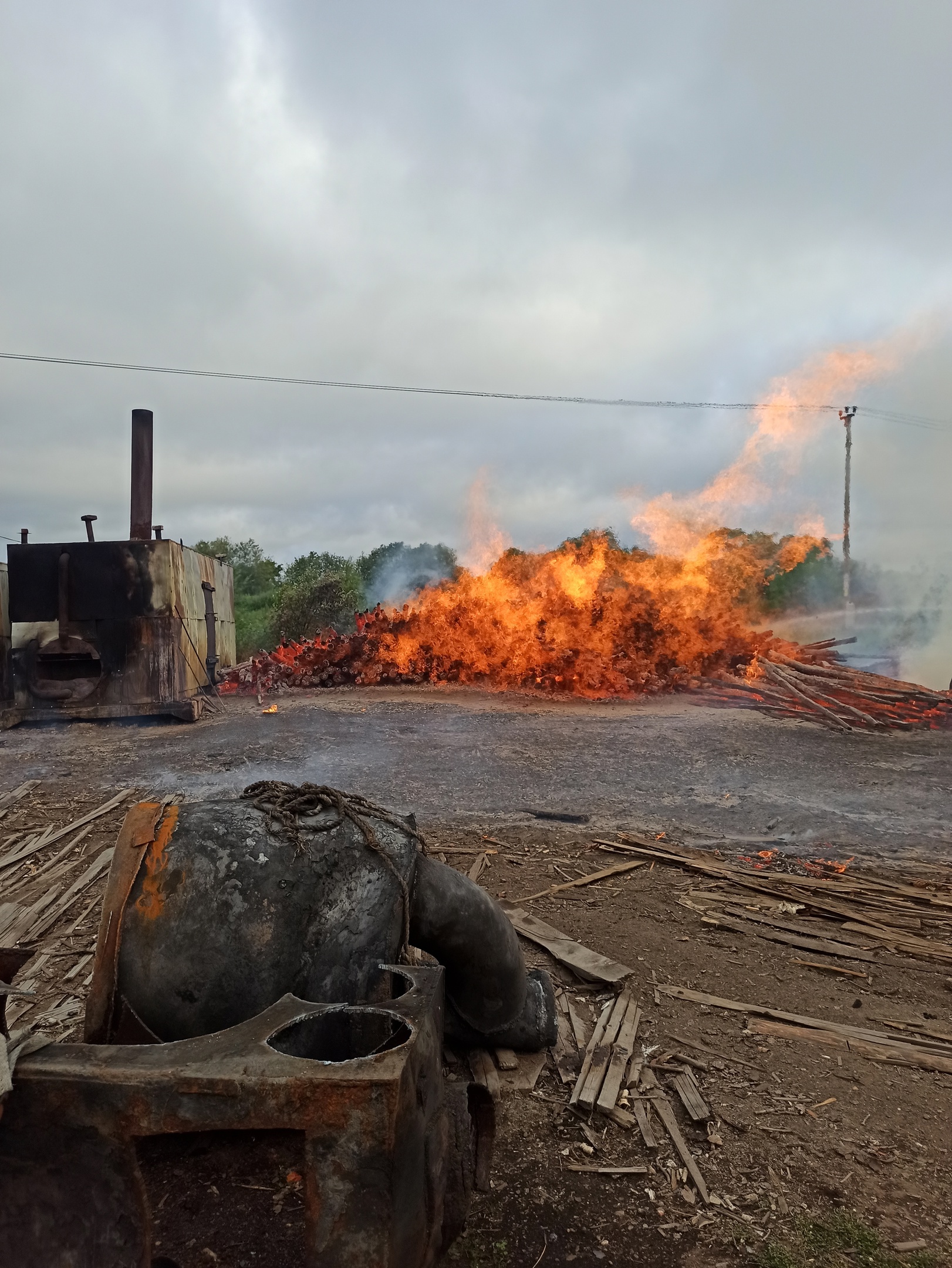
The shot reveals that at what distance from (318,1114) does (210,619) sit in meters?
15.3

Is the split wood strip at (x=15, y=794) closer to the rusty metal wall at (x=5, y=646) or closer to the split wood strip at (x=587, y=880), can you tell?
the rusty metal wall at (x=5, y=646)

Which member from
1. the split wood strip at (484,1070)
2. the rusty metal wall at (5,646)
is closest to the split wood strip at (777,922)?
the split wood strip at (484,1070)

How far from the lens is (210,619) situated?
640 inches

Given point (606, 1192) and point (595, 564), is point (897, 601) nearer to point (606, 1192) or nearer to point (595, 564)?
point (595, 564)

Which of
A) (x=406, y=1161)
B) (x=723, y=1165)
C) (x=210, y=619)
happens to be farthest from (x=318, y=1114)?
(x=210, y=619)

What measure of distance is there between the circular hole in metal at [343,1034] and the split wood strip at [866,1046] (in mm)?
2525

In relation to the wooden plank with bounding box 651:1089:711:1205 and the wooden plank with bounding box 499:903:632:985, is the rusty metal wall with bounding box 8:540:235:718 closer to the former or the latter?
the wooden plank with bounding box 499:903:632:985

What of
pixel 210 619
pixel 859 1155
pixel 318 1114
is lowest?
pixel 859 1155

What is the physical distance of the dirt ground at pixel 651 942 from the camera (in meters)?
2.78

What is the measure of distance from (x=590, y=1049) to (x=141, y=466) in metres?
15.7

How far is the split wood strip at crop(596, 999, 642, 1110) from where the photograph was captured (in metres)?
3.41

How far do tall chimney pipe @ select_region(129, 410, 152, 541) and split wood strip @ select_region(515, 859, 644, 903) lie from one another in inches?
519

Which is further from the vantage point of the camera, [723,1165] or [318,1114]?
[723,1165]

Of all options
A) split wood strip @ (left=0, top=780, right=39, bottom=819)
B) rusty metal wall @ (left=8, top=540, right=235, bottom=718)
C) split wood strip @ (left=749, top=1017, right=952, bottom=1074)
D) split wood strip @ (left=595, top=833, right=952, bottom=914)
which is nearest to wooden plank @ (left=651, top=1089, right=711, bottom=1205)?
split wood strip @ (left=749, top=1017, right=952, bottom=1074)
